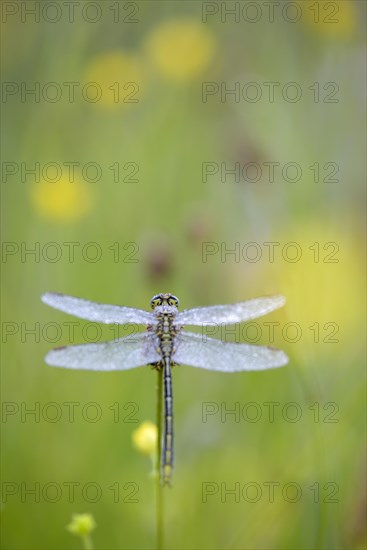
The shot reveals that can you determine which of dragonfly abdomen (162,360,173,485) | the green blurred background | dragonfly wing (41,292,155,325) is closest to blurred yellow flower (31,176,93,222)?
the green blurred background

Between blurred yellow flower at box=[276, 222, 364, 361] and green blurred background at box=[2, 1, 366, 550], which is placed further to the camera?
blurred yellow flower at box=[276, 222, 364, 361]

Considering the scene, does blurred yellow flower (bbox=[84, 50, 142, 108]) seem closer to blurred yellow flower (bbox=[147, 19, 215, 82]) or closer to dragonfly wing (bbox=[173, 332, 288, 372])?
blurred yellow flower (bbox=[147, 19, 215, 82])

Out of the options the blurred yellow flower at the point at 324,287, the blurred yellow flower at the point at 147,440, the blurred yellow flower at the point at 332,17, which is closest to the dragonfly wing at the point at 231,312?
the blurred yellow flower at the point at 147,440

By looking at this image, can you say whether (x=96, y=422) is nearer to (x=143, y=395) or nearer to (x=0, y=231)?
(x=143, y=395)

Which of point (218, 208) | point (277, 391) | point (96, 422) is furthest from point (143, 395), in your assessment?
point (218, 208)

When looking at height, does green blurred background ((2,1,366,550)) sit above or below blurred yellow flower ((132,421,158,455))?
above

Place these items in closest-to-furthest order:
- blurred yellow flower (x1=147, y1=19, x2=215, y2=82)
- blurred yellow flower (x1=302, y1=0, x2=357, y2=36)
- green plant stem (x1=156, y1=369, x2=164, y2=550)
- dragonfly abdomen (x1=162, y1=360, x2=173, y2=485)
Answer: green plant stem (x1=156, y1=369, x2=164, y2=550) < dragonfly abdomen (x1=162, y1=360, x2=173, y2=485) < blurred yellow flower (x1=302, y1=0, x2=357, y2=36) < blurred yellow flower (x1=147, y1=19, x2=215, y2=82)
